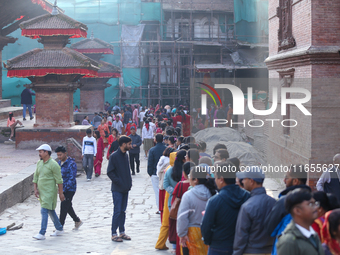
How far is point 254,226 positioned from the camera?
3.83 m

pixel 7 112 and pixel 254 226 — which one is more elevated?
pixel 7 112

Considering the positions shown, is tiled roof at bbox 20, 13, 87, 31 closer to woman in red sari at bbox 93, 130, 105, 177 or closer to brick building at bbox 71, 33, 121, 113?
woman in red sari at bbox 93, 130, 105, 177

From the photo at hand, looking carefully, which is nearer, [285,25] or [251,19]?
[285,25]

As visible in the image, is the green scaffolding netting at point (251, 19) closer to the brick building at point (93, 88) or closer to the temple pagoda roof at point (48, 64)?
the brick building at point (93, 88)

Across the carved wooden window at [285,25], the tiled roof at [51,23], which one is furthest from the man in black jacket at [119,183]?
the tiled roof at [51,23]

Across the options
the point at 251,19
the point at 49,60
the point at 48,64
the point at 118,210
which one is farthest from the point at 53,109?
the point at 251,19

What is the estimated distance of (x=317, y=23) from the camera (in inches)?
395

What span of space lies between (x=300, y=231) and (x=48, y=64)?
14682mm

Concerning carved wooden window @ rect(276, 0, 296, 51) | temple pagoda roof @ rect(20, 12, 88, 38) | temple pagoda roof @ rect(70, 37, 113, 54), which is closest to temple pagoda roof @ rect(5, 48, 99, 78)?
temple pagoda roof @ rect(20, 12, 88, 38)

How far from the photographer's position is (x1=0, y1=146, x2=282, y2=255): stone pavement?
662 cm

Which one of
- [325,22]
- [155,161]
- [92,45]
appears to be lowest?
[155,161]

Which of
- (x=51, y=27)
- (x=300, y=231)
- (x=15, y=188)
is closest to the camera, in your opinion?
(x=300, y=231)

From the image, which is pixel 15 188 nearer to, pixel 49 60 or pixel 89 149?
pixel 89 149

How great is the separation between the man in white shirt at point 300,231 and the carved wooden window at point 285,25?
29.7ft
